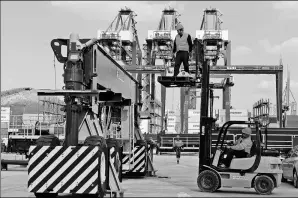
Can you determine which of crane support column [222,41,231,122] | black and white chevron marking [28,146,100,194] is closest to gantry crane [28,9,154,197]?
black and white chevron marking [28,146,100,194]

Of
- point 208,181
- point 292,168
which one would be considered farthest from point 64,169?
point 292,168

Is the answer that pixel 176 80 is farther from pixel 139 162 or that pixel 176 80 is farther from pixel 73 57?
pixel 73 57

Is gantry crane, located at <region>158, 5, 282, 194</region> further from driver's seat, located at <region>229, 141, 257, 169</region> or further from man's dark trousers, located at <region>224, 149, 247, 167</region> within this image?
man's dark trousers, located at <region>224, 149, 247, 167</region>

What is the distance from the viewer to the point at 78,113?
37.9 ft

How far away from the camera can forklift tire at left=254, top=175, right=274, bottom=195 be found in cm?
1396

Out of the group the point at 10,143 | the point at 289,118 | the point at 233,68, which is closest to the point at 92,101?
the point at 10,143

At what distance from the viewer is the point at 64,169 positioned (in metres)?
10.6

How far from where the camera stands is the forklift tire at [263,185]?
14.0 meters

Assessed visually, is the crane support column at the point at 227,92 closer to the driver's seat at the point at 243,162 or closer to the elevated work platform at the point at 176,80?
the elevated work platform at the point at 176,80

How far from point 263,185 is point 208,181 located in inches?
57.1

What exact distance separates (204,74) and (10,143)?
14.7 metres

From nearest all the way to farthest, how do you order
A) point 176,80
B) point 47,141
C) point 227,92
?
point 47,141, point 176,80, point 227,92

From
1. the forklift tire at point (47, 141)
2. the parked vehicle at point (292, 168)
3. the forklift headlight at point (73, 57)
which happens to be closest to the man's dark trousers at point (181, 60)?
the parked vehicle at point (292, 168)

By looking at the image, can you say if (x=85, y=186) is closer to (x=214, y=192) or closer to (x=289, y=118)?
(x=214, y=192)
